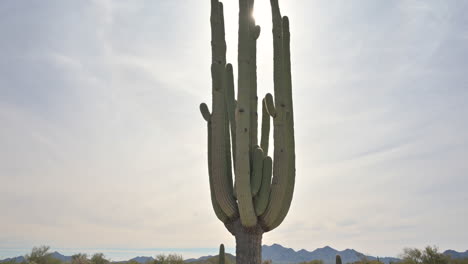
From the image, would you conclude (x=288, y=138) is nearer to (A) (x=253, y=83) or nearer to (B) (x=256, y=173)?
(B) (x=256, y=173)

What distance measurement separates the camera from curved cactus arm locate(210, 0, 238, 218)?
5066mm

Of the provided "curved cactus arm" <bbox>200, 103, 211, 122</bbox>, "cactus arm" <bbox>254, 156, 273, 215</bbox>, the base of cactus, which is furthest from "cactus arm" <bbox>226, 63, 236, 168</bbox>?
the base of cactus

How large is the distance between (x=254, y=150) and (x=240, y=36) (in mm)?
1555

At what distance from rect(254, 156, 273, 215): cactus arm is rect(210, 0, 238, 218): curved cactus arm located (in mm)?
326

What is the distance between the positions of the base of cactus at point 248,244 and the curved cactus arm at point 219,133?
0.76 ft

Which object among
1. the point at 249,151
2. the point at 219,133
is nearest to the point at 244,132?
the point at 249,151

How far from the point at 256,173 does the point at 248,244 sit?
0.91 m

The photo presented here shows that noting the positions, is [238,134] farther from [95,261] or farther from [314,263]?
[314,263]

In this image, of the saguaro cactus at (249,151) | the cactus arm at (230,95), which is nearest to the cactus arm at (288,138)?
the saguaro cactus at (249,151)

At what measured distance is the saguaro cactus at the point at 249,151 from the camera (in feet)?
16.0

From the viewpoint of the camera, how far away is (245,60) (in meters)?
5.16

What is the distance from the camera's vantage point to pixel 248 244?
4.96 meters

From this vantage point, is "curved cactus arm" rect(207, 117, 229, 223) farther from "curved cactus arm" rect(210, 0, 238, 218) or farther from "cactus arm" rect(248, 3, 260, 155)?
"cactus arm" rect(248, 3, 260, 155)

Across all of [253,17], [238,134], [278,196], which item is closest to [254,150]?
[238,134]
